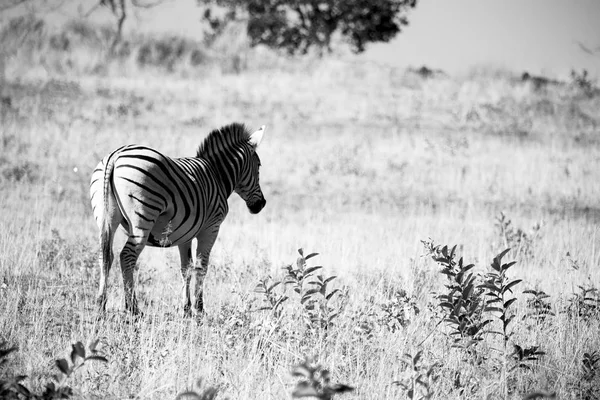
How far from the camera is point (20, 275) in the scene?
6.79m

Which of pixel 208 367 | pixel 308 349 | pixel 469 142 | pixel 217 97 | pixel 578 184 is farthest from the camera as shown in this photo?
pixel 217 97

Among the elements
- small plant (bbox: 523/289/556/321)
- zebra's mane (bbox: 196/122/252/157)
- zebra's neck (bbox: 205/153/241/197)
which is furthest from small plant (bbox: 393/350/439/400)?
zebra's mane (bbox: 196/122/252/157)

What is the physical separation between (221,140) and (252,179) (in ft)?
2.18

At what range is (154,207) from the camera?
19.5ft

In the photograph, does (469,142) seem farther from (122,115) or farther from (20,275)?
(20,275)

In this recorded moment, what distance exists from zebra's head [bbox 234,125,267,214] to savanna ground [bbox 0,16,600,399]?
74cm

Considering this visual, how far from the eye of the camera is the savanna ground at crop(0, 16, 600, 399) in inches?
194

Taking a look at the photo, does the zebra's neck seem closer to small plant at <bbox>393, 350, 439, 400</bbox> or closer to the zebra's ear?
the zebra's ear

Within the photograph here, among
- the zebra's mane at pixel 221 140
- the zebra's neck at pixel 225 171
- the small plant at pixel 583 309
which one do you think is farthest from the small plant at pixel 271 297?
the small plant at pixel 583 309

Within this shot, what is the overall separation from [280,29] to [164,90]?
21510 millimetres

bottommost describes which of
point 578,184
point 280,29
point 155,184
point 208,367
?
point 208,367

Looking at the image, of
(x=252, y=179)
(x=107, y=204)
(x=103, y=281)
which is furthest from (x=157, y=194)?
(x=252, y=179)

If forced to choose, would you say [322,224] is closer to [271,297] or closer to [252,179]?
[252,179]

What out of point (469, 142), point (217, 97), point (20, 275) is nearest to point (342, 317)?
point (20, 275)
